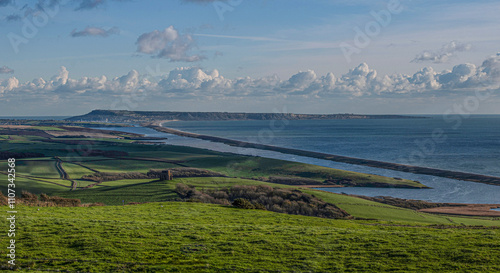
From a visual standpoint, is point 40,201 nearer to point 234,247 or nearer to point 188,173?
point 234,247

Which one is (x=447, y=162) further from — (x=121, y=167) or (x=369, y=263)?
(x=369, y=263)

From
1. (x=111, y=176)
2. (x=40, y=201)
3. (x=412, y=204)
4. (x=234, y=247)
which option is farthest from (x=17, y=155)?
(x=234, y=247)

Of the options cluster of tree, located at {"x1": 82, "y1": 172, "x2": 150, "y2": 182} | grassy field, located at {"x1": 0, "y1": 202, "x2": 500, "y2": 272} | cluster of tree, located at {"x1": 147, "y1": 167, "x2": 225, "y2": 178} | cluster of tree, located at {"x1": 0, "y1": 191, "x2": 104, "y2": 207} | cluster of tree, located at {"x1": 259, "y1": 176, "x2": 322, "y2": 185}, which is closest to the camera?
grassy field, located at {"x1": 0, "y1": 202, "x2": 500, "y2": 272}

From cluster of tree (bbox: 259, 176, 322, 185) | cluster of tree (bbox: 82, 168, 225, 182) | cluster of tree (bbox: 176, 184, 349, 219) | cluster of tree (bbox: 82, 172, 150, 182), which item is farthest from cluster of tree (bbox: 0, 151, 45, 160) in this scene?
cluster of tree (bbox: 176, 184, 349, 219)

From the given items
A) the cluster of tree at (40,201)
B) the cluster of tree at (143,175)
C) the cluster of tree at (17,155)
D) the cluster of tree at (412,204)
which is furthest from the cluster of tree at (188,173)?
the cluster of tree at (40,201)

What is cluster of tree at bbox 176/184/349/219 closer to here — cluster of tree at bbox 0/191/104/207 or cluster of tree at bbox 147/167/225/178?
cluster of tree at bbox 0/191/104/207

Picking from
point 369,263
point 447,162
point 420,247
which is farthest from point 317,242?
point 447,162

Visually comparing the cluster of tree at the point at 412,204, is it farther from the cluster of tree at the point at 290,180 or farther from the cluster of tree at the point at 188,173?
the cluster of tree at the point at 188,173
